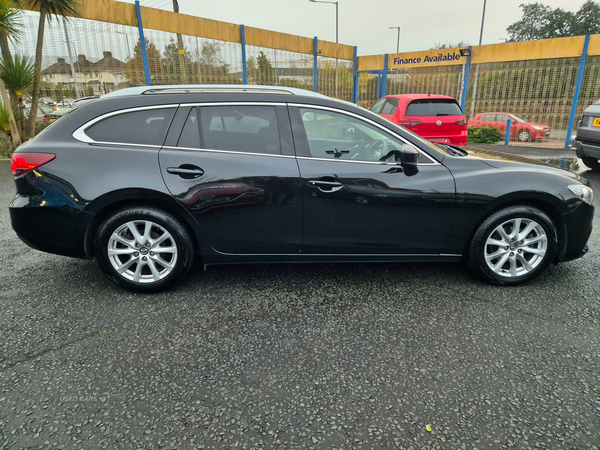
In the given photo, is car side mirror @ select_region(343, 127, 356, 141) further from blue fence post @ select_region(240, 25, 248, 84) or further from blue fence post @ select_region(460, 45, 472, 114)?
blue fence post @ select_region(460, 45, 472, 114)

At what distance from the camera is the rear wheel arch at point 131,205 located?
124 inches

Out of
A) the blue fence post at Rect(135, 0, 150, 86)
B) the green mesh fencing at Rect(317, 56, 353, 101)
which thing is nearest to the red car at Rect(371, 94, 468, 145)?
the blue fence post at Rect(135, 0, 150, 86)

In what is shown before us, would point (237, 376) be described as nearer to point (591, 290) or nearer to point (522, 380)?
point (522, 380)

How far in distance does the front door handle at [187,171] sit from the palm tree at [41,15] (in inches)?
358

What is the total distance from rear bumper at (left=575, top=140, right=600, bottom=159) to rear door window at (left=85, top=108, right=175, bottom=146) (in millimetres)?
8078

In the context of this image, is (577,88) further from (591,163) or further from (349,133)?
(349,133)

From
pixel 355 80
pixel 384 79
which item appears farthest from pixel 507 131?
pixel 355 80

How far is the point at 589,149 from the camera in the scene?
26.2ft

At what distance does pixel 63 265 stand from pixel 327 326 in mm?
2707

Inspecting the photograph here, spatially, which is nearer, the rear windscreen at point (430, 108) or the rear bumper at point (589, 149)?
the rear bumper at point (589, 149)

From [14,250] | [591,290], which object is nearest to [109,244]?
[14,250]

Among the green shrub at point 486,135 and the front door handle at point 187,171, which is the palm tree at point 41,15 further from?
the green shrub at point 486,135

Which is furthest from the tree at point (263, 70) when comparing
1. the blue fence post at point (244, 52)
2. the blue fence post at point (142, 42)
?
the blue fence post at point (142, 42)

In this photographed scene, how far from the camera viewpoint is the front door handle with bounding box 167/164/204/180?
3178mm
